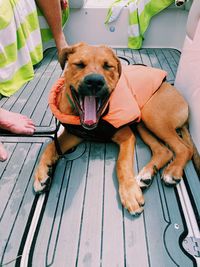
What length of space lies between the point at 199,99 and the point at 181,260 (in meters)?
1.08

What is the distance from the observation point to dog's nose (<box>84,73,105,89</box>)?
5.09 ft

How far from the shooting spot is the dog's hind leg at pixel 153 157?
5.36 ft

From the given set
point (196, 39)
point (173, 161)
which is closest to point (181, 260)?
point (173, 161)

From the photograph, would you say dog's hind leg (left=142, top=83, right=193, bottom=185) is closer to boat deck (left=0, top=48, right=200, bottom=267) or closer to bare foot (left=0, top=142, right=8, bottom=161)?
boat deck (left=0, top=48, right=200, bottom=267)

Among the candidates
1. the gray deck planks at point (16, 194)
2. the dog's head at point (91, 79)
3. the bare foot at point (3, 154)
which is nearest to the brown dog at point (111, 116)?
the dog's head at point (91, 79)

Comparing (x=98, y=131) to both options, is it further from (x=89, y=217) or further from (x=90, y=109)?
(x=89, y=217)

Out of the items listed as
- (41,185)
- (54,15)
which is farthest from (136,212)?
(54,15)

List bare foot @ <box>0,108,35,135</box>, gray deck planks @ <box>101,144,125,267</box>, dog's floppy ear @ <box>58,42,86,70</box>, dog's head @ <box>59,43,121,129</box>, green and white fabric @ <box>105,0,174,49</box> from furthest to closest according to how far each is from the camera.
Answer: green and white fabric @ <box>105,0,174,49</box>
bare foot @ <box>0,108,35,135</box>
dog's floppy ear @ <box>58,42,86,70</box>
dog's head @ <box>59,43,121,129</box>
gray deck planks @ <box>101,144,125,267</box>

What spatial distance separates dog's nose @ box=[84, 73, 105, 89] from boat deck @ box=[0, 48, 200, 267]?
1.82ft

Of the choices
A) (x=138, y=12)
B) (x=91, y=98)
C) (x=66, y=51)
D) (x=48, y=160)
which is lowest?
(x=48, y=160)

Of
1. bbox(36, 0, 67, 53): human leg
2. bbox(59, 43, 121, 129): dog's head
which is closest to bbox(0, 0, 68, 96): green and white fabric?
bbox(36, 0, 67, 53): human leg

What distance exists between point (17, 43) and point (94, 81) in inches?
61.3

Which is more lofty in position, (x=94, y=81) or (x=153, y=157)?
(x=94, y=81)

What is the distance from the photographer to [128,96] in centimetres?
186
